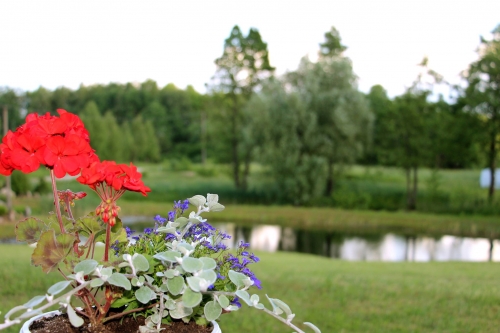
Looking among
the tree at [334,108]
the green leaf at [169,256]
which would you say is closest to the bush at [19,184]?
the tree at [334,108]

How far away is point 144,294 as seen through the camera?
60.8 inches

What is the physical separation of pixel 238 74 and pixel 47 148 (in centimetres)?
2573

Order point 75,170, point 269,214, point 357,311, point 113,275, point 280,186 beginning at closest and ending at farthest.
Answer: point 113,275 < point 75,170 < point 357,311 < point 269,214 < point 280,186

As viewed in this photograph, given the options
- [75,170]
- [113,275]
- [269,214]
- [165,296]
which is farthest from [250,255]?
[269,214]

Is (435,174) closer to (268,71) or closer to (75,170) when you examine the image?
(268,71)

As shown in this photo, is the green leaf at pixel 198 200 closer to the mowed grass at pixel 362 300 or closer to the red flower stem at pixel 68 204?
the red flower stem at pixel 68 204

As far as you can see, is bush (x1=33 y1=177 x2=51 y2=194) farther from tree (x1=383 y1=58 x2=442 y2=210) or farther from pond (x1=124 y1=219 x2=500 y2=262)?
tree (x1=383 y1=58 x2=442 y2=210)

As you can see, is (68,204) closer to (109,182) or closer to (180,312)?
(109,182)

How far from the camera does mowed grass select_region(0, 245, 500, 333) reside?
4.57 m

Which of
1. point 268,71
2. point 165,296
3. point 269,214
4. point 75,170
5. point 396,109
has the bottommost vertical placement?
point 269,214

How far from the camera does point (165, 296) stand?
163 cm

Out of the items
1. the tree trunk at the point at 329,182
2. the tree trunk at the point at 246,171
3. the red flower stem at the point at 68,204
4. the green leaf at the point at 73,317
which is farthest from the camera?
the tree trunk at the point at 246,171

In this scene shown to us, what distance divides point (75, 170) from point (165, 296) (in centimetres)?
52

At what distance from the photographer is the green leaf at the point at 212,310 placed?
1.57 metres
